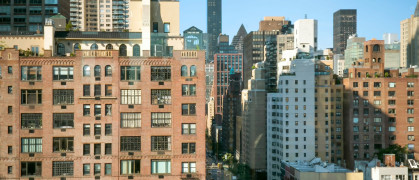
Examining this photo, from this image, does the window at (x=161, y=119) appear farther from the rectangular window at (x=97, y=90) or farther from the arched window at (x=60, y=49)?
the arched window at (x=60, y=49)

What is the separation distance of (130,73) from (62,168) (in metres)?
8.61

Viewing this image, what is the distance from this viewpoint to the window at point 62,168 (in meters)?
→ 39.4

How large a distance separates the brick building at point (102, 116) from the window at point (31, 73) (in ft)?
0.24

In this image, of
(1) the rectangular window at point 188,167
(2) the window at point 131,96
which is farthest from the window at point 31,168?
(1) the rectangular window at point 188,167

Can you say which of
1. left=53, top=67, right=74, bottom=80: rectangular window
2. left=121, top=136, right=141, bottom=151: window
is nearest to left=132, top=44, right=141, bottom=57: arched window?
left=53, top=67, right=74, bottom=80: rectangular window

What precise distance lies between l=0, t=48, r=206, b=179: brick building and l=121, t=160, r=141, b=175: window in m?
0.07

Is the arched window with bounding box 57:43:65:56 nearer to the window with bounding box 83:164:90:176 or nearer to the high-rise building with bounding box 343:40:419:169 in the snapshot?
the window with bounding box 83:164:90:176

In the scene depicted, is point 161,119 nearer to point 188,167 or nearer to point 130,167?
point 188,167

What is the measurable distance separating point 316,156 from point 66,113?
233 feet

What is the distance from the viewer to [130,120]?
40.1 m

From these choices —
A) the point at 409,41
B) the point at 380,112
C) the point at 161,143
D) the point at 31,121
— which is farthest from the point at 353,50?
the point at 31,121

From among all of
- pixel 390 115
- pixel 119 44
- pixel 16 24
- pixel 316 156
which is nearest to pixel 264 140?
pixel 316 156

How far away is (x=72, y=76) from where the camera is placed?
131 ft

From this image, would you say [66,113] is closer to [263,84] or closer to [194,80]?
[194,80]
